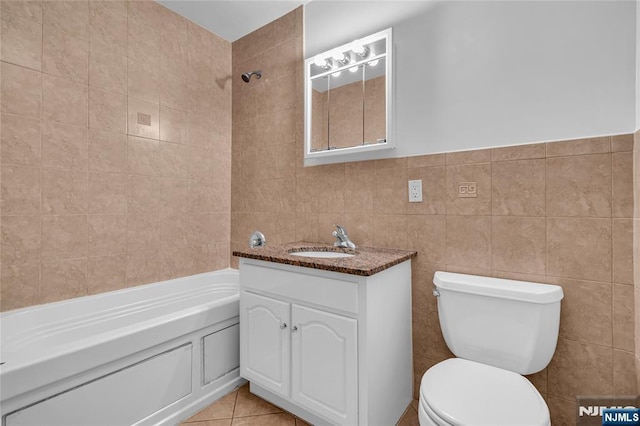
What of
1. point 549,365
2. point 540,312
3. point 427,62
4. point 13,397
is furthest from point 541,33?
point 13,397

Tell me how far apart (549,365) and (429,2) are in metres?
1.86

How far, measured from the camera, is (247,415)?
158 cm

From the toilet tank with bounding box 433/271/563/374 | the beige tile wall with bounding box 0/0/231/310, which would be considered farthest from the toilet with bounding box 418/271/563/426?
the beige tile wall with bounding box 0/0/231/310

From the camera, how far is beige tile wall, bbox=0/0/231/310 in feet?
5.33

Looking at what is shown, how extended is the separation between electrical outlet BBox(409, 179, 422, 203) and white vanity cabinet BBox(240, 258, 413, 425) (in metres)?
0.35

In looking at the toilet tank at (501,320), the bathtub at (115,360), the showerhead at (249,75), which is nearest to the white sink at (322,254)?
the bathtub at (115,360)

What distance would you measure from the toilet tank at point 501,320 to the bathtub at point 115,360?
1213 mm

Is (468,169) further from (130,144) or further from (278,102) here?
(130,144)

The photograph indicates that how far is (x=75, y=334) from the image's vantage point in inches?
68.3

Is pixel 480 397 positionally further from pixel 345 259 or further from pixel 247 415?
pixel 247 415

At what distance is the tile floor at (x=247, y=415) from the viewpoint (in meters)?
1.52

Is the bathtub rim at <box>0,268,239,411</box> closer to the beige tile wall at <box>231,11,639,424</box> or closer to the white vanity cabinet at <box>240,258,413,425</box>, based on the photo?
the white vanity cabinet at <box>240,258,413,425</box>

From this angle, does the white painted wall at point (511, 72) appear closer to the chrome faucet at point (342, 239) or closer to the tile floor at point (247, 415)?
the chrome faucet at point (342, 239)

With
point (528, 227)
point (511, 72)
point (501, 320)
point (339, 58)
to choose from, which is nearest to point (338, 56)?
point (339, 58)
